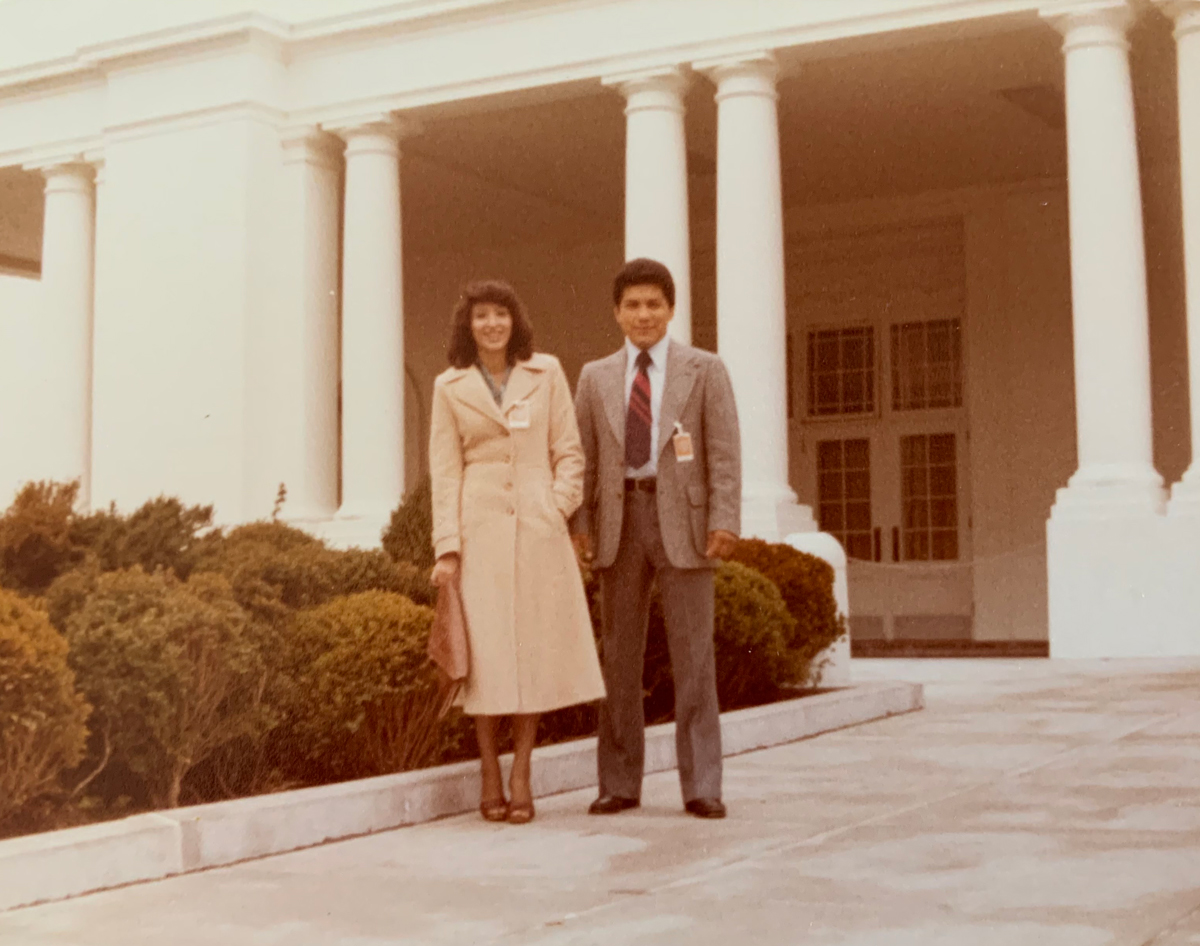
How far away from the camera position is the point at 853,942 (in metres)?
3.94

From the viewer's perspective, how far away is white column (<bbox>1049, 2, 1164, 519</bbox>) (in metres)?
16.0

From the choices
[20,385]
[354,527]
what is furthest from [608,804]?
[20,385]

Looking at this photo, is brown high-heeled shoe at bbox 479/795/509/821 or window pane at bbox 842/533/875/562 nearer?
brown high-heeled shoe at bbox 479/795/509/821

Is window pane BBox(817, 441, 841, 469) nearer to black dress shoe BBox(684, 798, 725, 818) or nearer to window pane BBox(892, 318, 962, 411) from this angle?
window pane BBox(892, 318, 962, 411)

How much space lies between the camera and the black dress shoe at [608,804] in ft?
20.5

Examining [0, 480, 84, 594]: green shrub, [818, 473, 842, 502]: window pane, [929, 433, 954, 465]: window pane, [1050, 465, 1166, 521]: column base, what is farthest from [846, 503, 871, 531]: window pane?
[0, 480, 84, 594]: green shrub

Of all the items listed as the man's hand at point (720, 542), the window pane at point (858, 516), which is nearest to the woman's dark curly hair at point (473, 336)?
the man's hand at point (720, 542)

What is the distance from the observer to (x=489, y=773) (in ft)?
20.4

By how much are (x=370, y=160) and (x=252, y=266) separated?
74.8 inches

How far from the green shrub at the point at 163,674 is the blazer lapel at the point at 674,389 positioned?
182cm

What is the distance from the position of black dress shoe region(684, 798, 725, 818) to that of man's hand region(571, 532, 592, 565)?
95cm

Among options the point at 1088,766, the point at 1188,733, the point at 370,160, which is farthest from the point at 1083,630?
the point at 370,160

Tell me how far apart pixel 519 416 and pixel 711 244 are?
67.7 ft

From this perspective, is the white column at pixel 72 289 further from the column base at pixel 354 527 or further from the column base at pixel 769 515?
the column base at pixel 769 515
